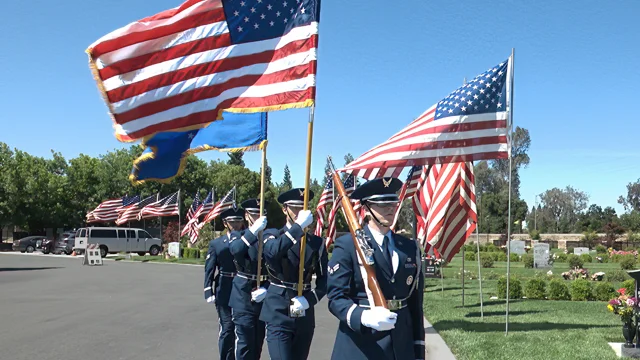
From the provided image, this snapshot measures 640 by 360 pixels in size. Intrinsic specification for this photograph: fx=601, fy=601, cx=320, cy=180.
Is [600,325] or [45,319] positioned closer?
[600,325]

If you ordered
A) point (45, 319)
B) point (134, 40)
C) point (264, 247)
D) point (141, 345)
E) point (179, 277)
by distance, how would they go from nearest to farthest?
point (134, 40)
point (264, 247)
point (141, 345)
point (45, 319)
point (179, 277)

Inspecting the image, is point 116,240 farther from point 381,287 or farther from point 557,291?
point 381,287

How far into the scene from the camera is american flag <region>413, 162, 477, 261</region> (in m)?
11.8

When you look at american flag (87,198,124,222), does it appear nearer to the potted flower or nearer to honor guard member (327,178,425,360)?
the potted flower

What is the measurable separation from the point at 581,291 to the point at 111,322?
11797 mm

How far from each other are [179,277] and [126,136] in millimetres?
19869

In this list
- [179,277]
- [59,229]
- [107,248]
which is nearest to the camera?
[179,277]

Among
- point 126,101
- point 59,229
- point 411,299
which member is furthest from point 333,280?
point 59,229

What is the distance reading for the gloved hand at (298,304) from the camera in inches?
216

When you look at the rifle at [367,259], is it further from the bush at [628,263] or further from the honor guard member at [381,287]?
the bush at [628,263]

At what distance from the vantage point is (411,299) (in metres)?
4.07

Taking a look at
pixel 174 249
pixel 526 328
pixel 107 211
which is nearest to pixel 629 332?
pixel 526 328

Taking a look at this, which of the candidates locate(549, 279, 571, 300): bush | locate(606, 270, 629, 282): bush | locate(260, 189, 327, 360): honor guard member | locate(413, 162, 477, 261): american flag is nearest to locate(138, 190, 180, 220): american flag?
locate(606, 270, 629, 282): bush

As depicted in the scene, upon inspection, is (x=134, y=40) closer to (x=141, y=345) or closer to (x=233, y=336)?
(x=233, y=336)
